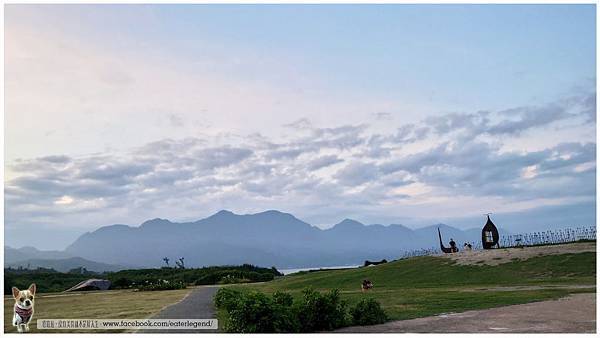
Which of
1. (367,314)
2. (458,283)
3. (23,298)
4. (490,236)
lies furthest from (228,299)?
(490,236)

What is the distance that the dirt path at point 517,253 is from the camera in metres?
36.9

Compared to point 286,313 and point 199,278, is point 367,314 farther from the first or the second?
point 199,278

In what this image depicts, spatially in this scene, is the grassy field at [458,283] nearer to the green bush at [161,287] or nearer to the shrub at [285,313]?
the shrub at [285,313]

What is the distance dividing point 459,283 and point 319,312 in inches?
839

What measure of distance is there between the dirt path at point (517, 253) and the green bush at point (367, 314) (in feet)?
81.8

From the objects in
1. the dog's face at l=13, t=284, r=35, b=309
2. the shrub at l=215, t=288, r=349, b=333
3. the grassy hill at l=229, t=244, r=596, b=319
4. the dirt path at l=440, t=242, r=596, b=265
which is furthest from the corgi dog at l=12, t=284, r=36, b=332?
the dirt path at l=440, t=242, r=596, b=265

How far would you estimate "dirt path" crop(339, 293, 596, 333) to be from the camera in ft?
43.7

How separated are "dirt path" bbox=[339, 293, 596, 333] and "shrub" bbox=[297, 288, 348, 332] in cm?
48

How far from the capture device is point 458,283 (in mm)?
33344

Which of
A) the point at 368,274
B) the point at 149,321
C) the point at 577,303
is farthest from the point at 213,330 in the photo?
the point at 368,274

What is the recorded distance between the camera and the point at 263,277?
199ft

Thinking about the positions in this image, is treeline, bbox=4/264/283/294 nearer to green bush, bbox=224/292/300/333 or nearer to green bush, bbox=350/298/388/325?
green bush, bbox=350/298/388/325

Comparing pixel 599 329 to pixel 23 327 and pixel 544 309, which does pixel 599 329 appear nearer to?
pixel 544 309

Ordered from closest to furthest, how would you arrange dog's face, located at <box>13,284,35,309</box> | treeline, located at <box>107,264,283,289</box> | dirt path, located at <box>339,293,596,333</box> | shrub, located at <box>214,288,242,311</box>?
dirt path, located at <box>339,293,596,333</box> < dog's face, located at <box>13,284,35,309</box> < shrub, located at <box>214,288,242,311</box> < treeline, located at <box>107,264,283,289</box>
